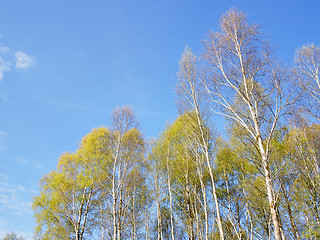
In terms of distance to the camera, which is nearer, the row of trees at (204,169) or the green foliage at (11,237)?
the row of trees at (204,169)


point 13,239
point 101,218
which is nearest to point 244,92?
point 101,218

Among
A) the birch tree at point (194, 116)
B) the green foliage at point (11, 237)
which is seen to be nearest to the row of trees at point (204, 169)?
the birch tree at point (194, 116)

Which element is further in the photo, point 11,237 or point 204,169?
point 11,237

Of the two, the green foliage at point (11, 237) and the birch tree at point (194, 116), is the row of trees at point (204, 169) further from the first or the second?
the green foliage at point (11, 237)

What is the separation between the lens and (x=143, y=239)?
21297 millimetres

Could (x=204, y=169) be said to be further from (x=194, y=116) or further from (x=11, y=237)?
(x=11, y=237)

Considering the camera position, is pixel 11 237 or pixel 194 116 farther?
pixel 11 237

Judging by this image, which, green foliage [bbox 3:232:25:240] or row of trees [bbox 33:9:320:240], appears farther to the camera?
green foliage [bbox 3:232:25:240]

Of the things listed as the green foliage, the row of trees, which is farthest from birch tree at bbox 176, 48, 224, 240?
the green foliage

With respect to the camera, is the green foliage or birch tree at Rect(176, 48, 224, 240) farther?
the green foliage

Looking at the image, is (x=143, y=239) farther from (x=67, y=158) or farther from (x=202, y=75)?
(x=202, y=75)

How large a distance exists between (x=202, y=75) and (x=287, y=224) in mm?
10656

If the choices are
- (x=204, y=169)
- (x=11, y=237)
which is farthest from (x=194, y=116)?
(x=11, y=237)

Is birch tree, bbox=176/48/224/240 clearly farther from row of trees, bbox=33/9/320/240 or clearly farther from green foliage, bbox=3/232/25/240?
green foliage, bbox=3/232/25/240
